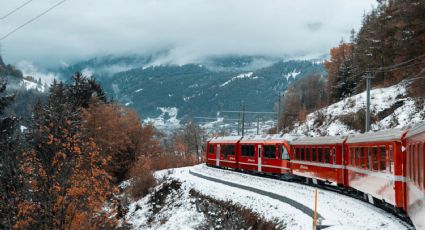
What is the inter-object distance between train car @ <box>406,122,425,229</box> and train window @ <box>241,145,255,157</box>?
26.7 m

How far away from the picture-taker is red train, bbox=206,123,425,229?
13172mm

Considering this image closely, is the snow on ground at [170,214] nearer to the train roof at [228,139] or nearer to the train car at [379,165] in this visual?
the train roof at [228,139]

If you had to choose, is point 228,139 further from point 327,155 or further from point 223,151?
point 327,155

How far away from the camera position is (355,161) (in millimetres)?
23281

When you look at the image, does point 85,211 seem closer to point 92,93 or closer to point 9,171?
point 9,171

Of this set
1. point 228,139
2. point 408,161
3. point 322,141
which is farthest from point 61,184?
point 228,139

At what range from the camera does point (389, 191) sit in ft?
56.0

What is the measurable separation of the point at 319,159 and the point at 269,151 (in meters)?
8.65

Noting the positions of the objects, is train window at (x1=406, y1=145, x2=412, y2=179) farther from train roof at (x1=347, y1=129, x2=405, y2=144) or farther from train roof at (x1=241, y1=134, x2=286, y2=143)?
train roof at (x1=241, y1=134, x2=286, y2=143)

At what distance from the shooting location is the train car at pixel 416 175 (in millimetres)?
11172

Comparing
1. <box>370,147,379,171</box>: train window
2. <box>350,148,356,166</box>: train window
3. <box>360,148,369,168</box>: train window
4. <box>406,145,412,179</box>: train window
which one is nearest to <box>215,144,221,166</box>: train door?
<box>350,148,356,166</box>: train window

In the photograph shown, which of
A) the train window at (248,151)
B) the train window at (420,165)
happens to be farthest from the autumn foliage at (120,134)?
the train window at (420,165)

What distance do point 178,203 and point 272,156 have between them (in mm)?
7525

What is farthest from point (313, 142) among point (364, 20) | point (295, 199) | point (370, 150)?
point (364, 20)
